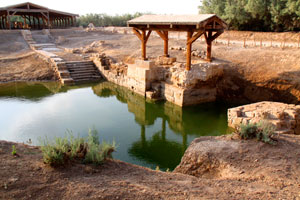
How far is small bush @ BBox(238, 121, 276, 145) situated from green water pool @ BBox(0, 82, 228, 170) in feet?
6.40

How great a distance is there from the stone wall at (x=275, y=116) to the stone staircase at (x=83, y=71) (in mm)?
9781

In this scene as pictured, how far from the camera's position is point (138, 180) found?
11.7 feet

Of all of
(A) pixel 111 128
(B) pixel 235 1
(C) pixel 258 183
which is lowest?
(A) pixel 111 128

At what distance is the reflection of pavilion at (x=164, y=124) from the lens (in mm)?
6898

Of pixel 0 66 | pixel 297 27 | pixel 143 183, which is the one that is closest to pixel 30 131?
pixel 143 183

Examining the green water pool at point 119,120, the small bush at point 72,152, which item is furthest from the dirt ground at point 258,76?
the small bush at point 72,152

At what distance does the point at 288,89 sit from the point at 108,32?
71.5 feet

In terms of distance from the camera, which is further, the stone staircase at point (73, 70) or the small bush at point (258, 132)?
the stone staircase at point (73, 70)

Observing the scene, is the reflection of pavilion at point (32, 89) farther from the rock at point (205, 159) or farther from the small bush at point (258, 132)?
the small bush at point (258, 132)

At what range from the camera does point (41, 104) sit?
11.1 m

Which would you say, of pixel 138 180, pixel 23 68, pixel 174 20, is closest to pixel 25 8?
pixel 23 68

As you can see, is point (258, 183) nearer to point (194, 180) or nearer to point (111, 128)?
point (194, 180)

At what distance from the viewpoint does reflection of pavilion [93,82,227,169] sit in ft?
22.6

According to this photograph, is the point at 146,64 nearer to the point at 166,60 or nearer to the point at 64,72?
the point at 166,60
